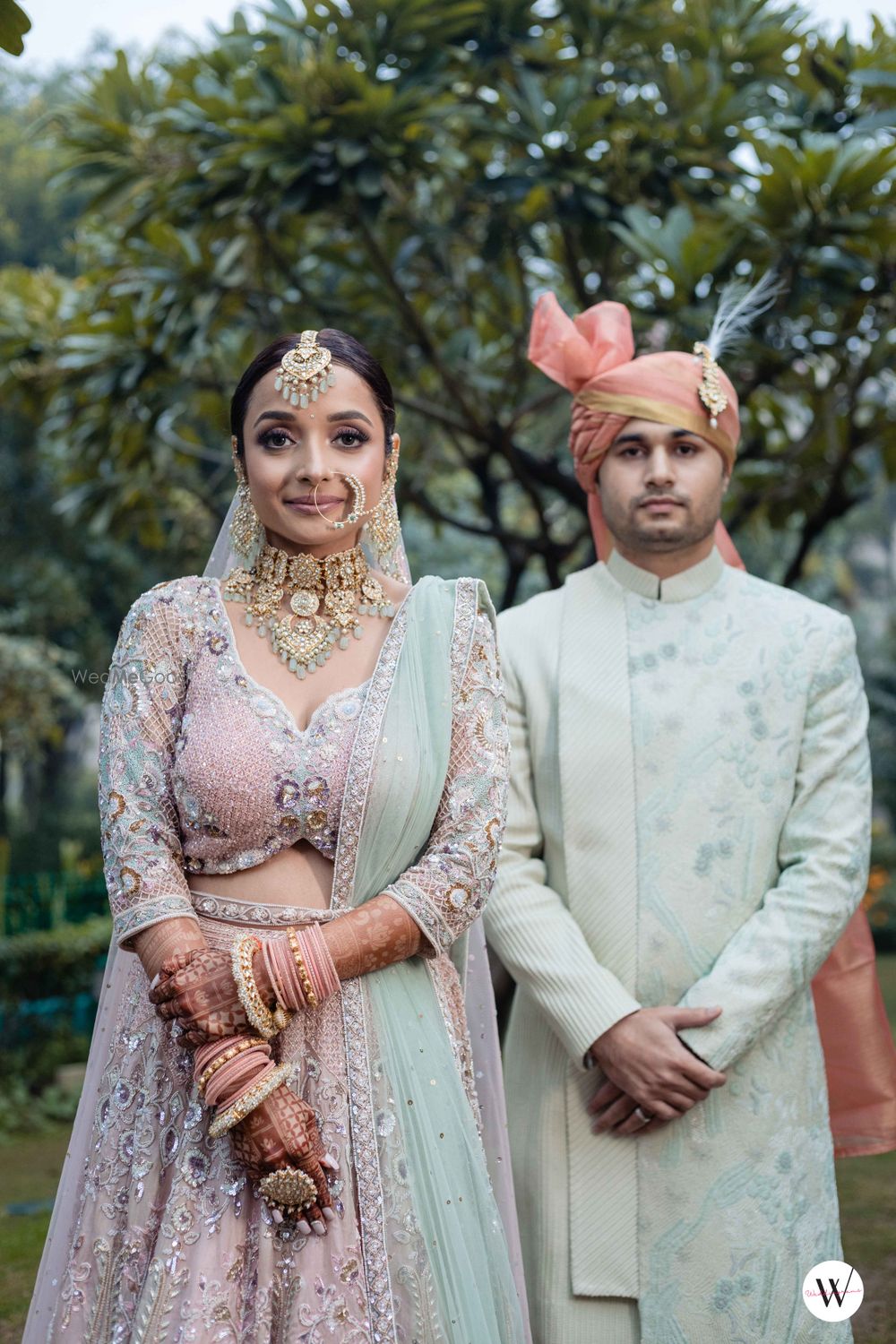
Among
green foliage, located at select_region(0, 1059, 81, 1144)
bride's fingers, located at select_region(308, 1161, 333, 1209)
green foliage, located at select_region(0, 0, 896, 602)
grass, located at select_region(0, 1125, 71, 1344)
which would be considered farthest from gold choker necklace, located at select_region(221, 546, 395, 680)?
green foliage, located at select_region(0, 1059, 81, 1144)

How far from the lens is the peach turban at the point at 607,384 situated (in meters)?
2.93

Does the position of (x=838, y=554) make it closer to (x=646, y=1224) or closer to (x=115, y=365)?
(x=115, y=365)

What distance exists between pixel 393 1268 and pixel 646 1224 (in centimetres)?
82

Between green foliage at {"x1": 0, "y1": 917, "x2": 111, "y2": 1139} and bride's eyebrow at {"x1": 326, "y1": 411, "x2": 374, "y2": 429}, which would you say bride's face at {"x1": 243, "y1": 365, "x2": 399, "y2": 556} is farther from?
green foliage at {"x1": 0, "y1": 917, "x2": 111, "y2": 1139}

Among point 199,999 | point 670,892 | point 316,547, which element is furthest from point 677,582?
point 199,999

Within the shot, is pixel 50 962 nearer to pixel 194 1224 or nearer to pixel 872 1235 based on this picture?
pixel 872 1235

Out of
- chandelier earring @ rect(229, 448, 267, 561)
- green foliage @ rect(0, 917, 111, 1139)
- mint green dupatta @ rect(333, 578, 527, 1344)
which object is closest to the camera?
mint green dupatta @ rect(333, 578, 527, 1344)

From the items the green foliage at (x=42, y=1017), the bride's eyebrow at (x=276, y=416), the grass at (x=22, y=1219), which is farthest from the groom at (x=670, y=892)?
the green foliage at (x=42, y=1017)

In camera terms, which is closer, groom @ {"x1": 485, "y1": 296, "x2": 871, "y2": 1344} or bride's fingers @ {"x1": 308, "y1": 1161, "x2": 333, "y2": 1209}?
bride's fingers @ {"x1": 308, "y1": 1161, "x2": 333, "y2": 1209}

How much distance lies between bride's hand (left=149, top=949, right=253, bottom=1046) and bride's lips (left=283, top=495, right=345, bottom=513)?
685mm

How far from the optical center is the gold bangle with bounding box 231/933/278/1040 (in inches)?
78.2

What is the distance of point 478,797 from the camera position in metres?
2.20

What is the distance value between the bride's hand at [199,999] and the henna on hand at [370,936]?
15 centimetres

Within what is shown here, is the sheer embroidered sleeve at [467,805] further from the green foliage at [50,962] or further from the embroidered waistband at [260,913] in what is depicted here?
the green foliage at [50,962]
